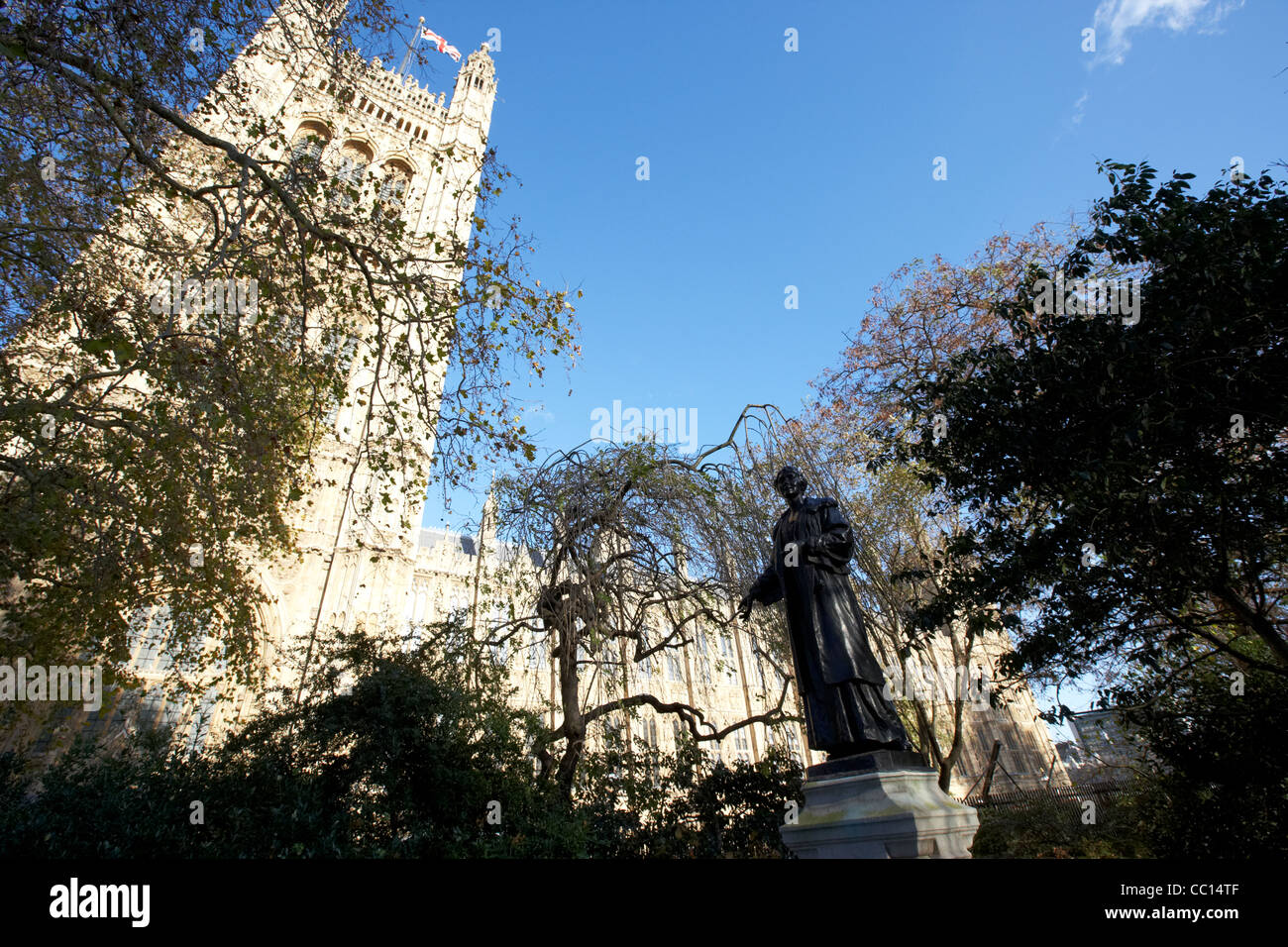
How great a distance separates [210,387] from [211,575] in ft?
13.0

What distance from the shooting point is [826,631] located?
16.1 feet

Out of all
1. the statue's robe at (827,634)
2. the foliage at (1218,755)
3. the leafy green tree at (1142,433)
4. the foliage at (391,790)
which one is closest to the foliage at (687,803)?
the foliage at (391,790)

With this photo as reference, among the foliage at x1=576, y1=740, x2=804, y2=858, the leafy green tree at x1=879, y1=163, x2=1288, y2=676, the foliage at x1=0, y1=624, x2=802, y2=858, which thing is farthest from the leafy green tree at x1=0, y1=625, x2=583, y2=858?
the leafy green tree at x1=879, y1=163, x2=1288, y2=676

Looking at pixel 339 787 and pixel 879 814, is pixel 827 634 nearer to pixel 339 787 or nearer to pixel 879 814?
pixel 879 814

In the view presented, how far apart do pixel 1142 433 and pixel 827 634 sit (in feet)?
12.8

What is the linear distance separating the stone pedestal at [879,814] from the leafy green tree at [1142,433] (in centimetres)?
321

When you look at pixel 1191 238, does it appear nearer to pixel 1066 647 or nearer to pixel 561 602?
pixel 1066 647

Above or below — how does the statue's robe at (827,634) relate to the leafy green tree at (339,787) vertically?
above

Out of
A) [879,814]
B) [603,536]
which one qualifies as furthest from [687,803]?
[879,814]

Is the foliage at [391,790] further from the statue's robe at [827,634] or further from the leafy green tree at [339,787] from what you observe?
the statue's robe at [827,634]

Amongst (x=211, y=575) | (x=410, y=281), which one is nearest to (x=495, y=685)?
(x=211, y=575)

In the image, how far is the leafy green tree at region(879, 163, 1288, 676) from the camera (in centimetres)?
578

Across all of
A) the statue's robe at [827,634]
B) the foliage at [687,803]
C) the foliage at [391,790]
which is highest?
the statue's robe at [827,634]

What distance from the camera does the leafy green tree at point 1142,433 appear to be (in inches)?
228
